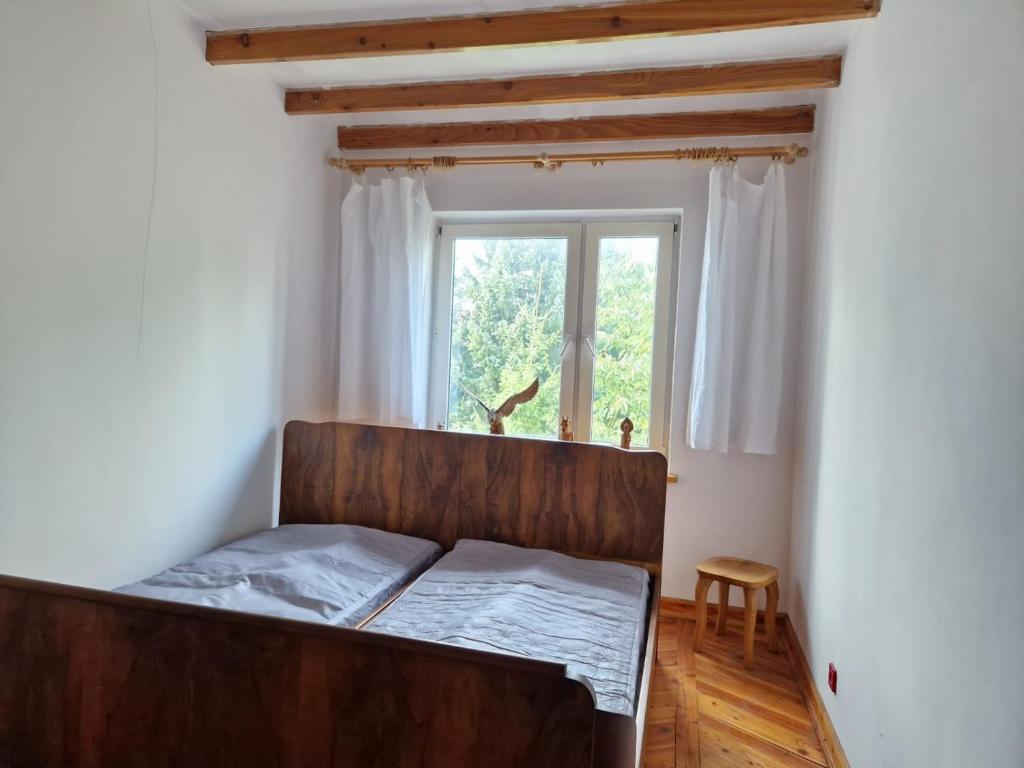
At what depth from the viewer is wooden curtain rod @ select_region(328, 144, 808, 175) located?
278cm

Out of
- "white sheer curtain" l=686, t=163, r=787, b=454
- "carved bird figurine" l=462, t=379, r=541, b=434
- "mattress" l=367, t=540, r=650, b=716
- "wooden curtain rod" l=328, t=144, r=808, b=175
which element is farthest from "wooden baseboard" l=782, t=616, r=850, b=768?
"wooden curtain rod" l=328, t=144, r=808, b=175

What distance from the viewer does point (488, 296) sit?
3240 millimetres

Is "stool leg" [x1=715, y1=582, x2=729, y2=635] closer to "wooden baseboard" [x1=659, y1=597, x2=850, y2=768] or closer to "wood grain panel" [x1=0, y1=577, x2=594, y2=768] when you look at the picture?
"wooden baseboard" [x1=659, y1=597, x2=850, y2=768]

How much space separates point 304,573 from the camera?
2115 mm

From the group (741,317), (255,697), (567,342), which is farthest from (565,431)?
(255,697)

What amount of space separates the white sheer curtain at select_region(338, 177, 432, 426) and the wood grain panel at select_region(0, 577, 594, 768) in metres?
1.88

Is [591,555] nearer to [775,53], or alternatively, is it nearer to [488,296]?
[488,296]

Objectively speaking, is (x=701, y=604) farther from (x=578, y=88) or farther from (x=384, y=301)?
(x=578, y=88)

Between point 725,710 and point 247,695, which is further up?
point 247,695

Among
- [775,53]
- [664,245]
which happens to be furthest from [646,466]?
[775,53]

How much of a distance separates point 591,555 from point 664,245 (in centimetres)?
148

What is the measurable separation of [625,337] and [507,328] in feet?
1.89

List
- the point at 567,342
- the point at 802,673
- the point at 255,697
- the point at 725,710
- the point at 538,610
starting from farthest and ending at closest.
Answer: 1. the point at 567,342
2. the point at 802,673
3. the point at 725,710
4. the point at 538,610
5. the point at 255,697

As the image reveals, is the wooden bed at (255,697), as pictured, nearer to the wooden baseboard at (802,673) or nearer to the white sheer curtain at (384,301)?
the wooden baseboard at (802,673)
